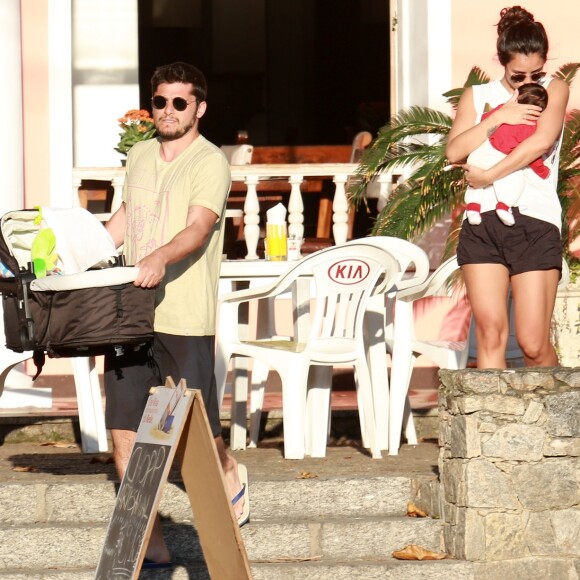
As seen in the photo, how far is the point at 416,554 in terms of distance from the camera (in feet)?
19.4

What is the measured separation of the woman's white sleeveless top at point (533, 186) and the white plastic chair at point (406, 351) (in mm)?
1384

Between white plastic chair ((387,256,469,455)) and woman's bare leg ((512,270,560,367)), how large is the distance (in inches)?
50.5

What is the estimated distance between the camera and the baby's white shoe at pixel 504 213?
580cm

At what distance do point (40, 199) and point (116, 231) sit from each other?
4328 millimetres

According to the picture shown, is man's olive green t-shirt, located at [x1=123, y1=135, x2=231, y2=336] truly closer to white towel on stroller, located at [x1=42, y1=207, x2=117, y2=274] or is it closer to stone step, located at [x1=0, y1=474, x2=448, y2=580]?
white towel on stroller, located at [x1=42, y1=207, x2=117, y2=274]

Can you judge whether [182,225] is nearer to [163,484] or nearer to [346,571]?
[163,484]

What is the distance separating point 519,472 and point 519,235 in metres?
0.93

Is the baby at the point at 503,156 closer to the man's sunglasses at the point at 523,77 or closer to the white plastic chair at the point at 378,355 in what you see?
the man's sunglasses at the point at 523,77

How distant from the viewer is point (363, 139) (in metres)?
10.4

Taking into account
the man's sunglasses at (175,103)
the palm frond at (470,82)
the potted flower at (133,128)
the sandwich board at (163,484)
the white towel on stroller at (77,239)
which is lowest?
the sandwich board at (163,484)

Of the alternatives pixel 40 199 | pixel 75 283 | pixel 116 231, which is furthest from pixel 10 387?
pixel 75 283

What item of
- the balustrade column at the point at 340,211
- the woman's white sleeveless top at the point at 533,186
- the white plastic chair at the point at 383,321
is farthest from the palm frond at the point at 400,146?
the woman's white sleeveless top at the point at 533,186

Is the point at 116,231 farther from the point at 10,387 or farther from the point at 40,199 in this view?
the point at 40,199

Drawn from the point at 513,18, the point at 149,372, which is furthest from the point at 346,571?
the point at 513,18
